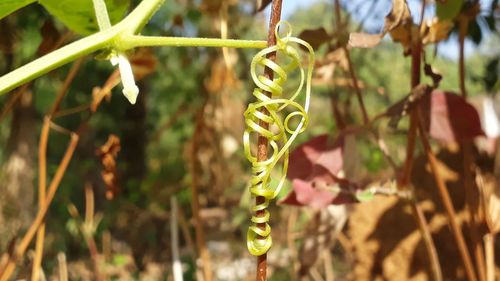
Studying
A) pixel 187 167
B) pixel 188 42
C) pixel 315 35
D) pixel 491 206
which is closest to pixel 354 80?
pixel 315 35

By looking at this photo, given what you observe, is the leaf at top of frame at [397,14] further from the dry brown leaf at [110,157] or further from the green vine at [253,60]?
the dry brown leaf at [110,157]

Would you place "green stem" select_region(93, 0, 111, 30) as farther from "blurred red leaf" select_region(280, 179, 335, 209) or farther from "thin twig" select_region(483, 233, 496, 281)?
"thin twig" select_region(483, 233, 496, 281)

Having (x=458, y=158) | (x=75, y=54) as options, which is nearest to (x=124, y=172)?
(x=458, y=158)

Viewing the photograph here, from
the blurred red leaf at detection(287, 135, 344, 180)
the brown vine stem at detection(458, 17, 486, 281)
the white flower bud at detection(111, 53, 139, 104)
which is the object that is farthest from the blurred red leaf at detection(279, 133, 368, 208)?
the white flower bud at detection(111, 53, 139, 104)

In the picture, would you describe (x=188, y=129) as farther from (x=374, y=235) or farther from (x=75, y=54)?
(x=75, y=54)

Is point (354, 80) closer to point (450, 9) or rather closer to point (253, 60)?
point (450, 9)
